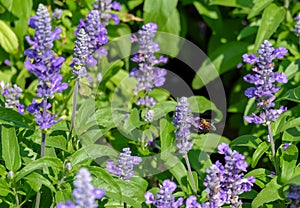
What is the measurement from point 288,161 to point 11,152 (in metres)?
1.59

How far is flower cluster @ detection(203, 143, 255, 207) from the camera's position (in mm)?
3029

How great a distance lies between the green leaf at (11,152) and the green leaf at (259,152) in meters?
1.37

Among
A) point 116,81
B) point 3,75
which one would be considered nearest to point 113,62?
point 116,81

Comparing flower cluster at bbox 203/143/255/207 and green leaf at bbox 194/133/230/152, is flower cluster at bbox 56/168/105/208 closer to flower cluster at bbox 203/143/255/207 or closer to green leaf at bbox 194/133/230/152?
flower cluster at bbox 203/143/255/207

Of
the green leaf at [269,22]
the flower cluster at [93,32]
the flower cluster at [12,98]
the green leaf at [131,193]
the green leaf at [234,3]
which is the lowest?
the green leaf at [131,193]

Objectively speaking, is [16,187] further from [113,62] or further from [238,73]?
[238,73]

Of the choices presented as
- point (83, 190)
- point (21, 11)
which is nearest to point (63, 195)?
point (83, 190)

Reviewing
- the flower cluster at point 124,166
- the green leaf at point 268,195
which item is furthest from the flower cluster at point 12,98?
the green leaf at point 268,195

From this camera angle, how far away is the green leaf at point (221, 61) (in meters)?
5.30

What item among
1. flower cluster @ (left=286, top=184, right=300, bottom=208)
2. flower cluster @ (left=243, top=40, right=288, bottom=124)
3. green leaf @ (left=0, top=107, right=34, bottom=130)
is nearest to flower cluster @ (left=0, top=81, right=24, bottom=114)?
green leaf @ (left=0, top=107, right=34, bottom=130)

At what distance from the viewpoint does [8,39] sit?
510cm

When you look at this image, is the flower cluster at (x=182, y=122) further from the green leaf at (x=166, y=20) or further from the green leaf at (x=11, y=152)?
the green leaf at (x=166, y=20)

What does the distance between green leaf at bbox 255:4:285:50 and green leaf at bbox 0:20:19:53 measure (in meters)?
2.02

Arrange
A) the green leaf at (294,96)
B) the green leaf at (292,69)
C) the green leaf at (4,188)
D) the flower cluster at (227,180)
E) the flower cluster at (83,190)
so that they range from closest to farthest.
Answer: the flower cluster at (83,190)
the flower cluster at (227,180)
the green leaf at (4,188)
the green leaf at (294,96)
the green leaf at (292,69)
